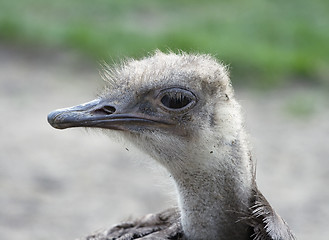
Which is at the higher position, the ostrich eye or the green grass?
the green grass

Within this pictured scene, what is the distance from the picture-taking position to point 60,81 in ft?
22.4

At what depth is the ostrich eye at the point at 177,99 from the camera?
2.48 m

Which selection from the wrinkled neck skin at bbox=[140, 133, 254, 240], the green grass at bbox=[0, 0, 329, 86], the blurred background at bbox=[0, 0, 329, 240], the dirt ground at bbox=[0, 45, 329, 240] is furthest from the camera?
the green grass at bbox=[0, 0, 329, 86]

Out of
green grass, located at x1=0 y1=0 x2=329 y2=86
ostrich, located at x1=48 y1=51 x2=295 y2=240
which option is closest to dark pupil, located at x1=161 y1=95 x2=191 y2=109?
ostrich, located at x1=48 y1=51 x2=295 y2=240

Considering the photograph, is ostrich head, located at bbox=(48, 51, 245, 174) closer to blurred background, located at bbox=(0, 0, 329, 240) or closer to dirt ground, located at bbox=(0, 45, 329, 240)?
blurred background, located at bbox=(0, 0, 329, 240)

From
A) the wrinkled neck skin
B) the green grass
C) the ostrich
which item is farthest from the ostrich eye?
the green grass

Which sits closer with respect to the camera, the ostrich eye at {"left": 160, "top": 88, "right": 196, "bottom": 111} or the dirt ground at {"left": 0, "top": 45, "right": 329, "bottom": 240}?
the ostrich eye at {"left": 160, "top": 88, "right": 196, "bottom": 111}

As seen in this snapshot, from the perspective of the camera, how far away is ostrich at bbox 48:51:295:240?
2.47 meters

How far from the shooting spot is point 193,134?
8.13ft

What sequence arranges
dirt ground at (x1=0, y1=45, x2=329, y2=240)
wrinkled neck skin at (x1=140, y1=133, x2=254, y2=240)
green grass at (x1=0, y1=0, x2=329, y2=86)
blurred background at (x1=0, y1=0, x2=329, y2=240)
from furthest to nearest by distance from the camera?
green grass at (x1=0, y1=0, x2=329, y2=86)
blurred background at (x1=0, y1=0, x2=329, y2=240)
dirt ground at (x1=0, y1=45, x2=329, y2=240)
wrinkled neck skin at (x1=140, y1=133, x2=254, y2=240)

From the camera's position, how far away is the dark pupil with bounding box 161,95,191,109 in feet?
8.16

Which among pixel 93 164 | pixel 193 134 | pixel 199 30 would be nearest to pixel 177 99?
pixel 193 134

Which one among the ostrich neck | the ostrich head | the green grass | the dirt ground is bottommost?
the ostrich neck

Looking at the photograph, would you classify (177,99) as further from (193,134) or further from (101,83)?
(101,83)
